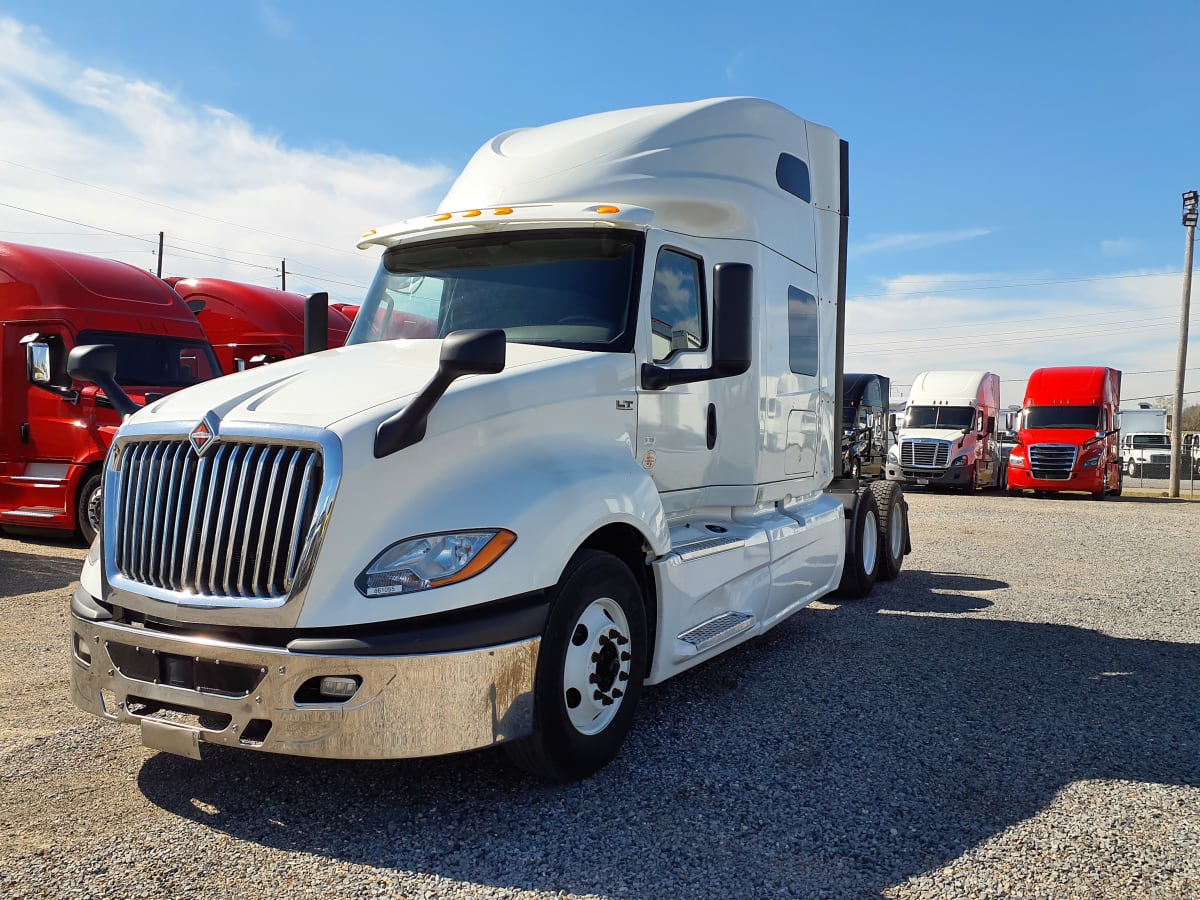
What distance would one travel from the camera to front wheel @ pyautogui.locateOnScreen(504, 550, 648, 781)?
3797 millimetres

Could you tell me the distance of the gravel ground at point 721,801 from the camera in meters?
3.26

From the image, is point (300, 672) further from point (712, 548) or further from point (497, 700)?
A: point (712, 548)

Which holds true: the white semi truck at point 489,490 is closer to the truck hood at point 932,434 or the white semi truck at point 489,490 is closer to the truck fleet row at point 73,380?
the truck fleet row at point 73,380

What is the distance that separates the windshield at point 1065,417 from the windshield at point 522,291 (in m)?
23.8

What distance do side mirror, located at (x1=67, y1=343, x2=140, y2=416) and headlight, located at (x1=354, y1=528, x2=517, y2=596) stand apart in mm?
1772

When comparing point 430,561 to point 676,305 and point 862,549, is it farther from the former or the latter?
point 862,549

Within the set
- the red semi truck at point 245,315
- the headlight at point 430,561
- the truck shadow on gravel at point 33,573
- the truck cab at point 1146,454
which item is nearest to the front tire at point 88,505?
the truck shadow on gravel at point 33,573

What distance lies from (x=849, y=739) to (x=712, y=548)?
3.94 feet

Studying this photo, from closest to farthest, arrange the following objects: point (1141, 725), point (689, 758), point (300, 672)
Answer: point (300, 672), point (689, 758), point (1141, 725)

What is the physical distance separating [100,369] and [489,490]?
216 cm

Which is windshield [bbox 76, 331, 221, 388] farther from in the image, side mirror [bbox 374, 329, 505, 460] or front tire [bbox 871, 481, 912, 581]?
side mirror [bbox 374, 329, 505, 460]

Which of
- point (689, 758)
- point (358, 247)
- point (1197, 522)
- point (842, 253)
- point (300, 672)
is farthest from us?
point (1197, 522)

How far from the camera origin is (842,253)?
25.8ft

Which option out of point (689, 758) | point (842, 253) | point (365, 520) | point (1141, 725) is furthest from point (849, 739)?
point (842, 253)
